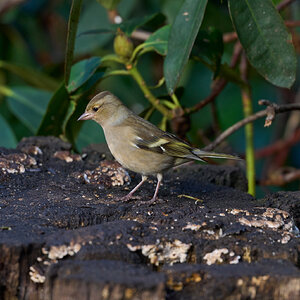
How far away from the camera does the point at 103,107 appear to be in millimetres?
4477

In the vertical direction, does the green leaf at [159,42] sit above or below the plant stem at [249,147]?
above

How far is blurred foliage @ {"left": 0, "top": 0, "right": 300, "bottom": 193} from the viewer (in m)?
3.96

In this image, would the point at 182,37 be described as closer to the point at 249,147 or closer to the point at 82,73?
the point at 82,73

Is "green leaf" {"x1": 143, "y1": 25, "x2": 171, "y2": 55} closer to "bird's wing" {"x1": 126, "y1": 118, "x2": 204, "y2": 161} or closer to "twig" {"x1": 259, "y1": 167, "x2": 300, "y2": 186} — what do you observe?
"bird's wing" {"x1": 126, "y1": 118, "x2": 204, "y2": 161}

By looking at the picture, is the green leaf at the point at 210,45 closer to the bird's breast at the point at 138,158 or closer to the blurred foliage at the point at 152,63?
the blurred foliage at the point at 152,63

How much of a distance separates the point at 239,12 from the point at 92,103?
4.35 ft

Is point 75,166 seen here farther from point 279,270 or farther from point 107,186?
point 279,270

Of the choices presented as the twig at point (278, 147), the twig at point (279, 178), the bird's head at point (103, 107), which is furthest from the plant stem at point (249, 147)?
the twig at point (278, 147)

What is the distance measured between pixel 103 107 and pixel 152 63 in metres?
3.16

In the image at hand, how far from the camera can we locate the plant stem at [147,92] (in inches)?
185

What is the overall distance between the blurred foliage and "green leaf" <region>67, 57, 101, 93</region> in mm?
11

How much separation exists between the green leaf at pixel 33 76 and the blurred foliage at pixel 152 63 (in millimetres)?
16

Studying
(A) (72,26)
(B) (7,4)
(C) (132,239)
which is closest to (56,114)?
(A) (72,26)

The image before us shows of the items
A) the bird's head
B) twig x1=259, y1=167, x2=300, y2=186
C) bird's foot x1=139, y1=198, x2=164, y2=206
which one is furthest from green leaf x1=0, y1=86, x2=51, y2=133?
bird's foot x1=139, y1=198, x2=164, y2=206
